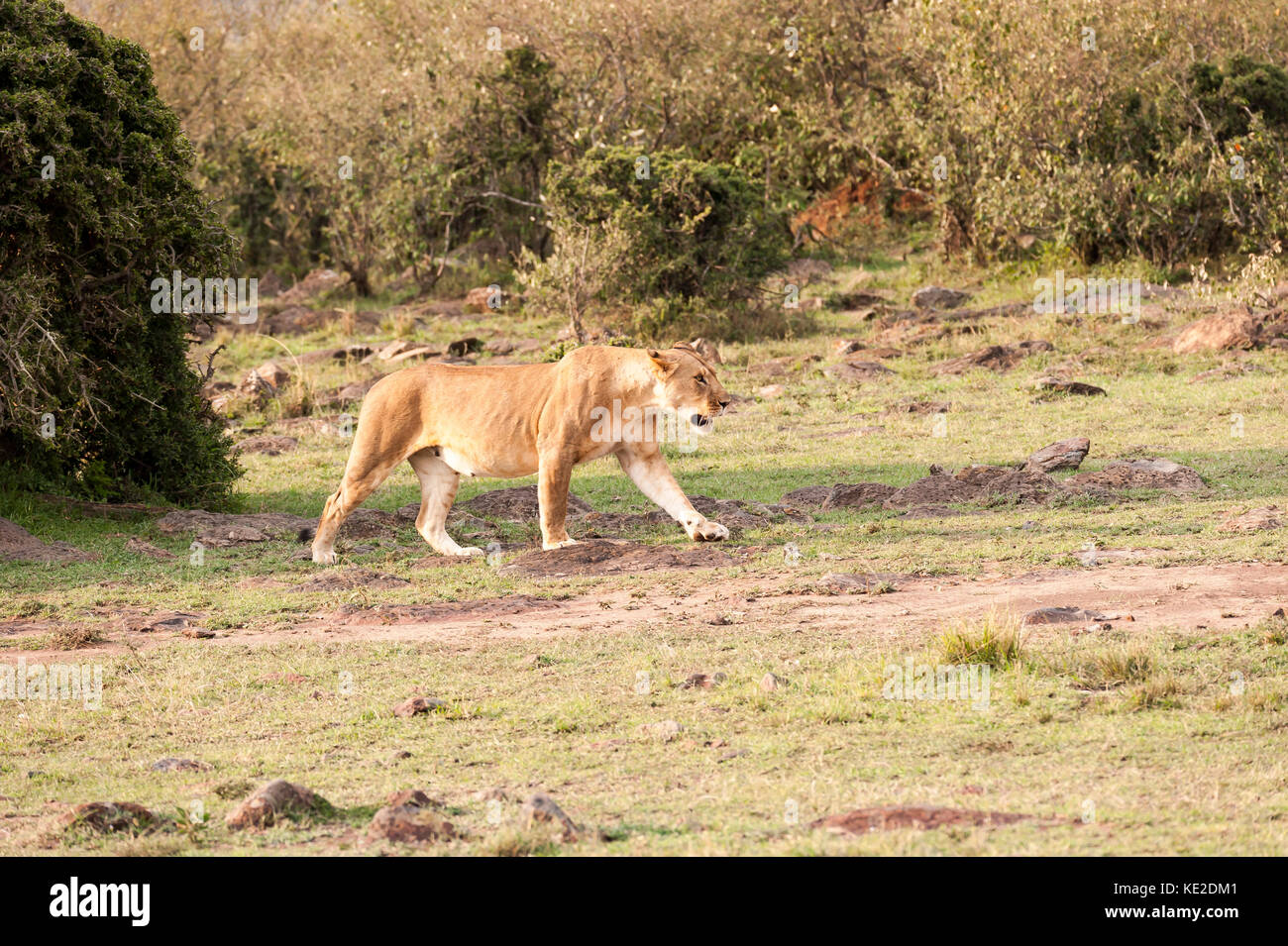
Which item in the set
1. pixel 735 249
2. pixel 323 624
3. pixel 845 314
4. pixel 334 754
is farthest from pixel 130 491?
pixel 845 314

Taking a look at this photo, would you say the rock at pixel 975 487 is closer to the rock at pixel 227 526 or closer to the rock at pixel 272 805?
the rock at pixel 227 526

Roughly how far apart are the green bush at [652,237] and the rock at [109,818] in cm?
1648

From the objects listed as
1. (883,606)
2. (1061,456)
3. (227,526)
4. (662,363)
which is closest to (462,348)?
(227,526)

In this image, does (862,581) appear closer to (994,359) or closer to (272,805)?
(272,805)

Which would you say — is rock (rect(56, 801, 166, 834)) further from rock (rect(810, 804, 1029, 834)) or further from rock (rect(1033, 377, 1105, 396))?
rock (rect(1033, 377, 1105, 396))

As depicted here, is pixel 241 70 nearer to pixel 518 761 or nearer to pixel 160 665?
pixel 160 665

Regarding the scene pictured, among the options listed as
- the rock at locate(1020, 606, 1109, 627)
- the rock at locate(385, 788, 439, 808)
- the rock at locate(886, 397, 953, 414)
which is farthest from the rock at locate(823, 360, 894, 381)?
the rock at locate(385, 788, 439, 808)

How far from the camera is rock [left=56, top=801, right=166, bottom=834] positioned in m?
6.13

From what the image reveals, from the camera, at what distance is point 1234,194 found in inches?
944

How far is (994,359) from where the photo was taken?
796 inches

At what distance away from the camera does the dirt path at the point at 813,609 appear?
30.3 ft

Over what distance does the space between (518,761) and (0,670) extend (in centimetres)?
374

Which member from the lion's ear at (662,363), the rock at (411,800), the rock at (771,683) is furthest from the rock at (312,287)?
the rock at (411,800)

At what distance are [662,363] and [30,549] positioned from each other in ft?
16.6
